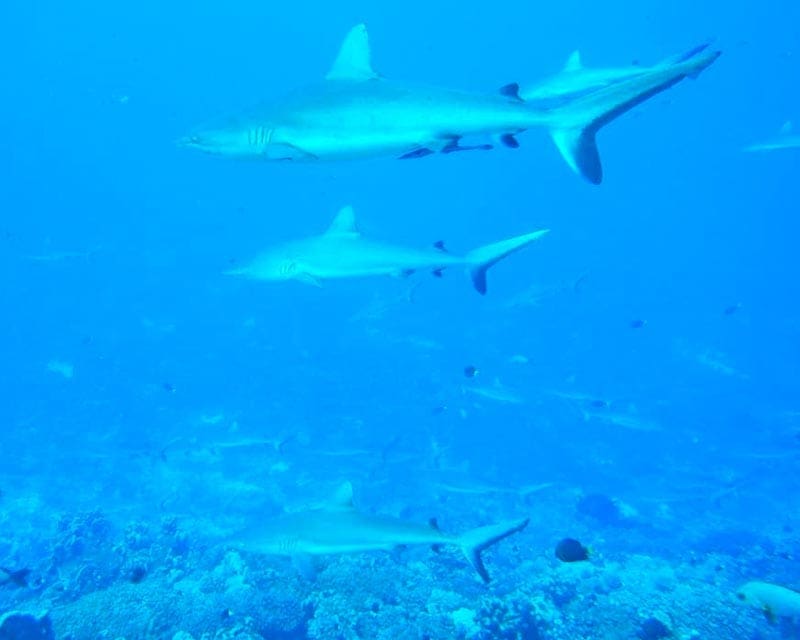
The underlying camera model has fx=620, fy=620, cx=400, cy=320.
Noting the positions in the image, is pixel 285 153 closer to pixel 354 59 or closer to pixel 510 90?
pixel 354 59

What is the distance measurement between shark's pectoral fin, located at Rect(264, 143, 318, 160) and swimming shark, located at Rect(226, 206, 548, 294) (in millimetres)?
2801

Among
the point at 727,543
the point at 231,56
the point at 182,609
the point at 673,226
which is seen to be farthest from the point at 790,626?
the point at 231,56

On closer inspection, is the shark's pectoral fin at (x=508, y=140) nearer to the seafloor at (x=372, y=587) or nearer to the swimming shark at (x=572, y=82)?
the swimming shark at (x=572, y=82)

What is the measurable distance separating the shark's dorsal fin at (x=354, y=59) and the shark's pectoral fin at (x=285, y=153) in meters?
0.97

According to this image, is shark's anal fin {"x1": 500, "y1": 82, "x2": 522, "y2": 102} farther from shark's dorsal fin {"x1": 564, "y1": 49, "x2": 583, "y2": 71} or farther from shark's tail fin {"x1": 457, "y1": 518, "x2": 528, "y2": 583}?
shark's dorsal fin {"x1": 564, "y1": 49, "x2": 583, "y2": 71}

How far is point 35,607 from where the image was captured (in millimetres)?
11930

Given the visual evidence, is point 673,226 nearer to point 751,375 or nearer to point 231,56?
point 751,375

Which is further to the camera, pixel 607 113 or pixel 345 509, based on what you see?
pixel 345 509

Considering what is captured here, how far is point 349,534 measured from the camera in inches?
278

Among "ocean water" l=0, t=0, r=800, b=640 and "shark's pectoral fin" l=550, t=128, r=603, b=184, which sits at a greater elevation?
"shark's pectoral fin" l=550, t=128, r=603, b=184

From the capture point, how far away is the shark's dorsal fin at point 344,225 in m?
6.96

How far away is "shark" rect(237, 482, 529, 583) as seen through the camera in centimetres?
686

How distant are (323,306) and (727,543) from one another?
74.5 ft

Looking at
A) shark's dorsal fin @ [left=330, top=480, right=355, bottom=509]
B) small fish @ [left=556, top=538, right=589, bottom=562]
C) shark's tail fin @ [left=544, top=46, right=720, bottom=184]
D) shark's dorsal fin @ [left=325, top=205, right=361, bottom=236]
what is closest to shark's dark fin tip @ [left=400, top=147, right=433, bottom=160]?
shark's tail fin @ [left=544, top=46, right=720, bottom=184]
